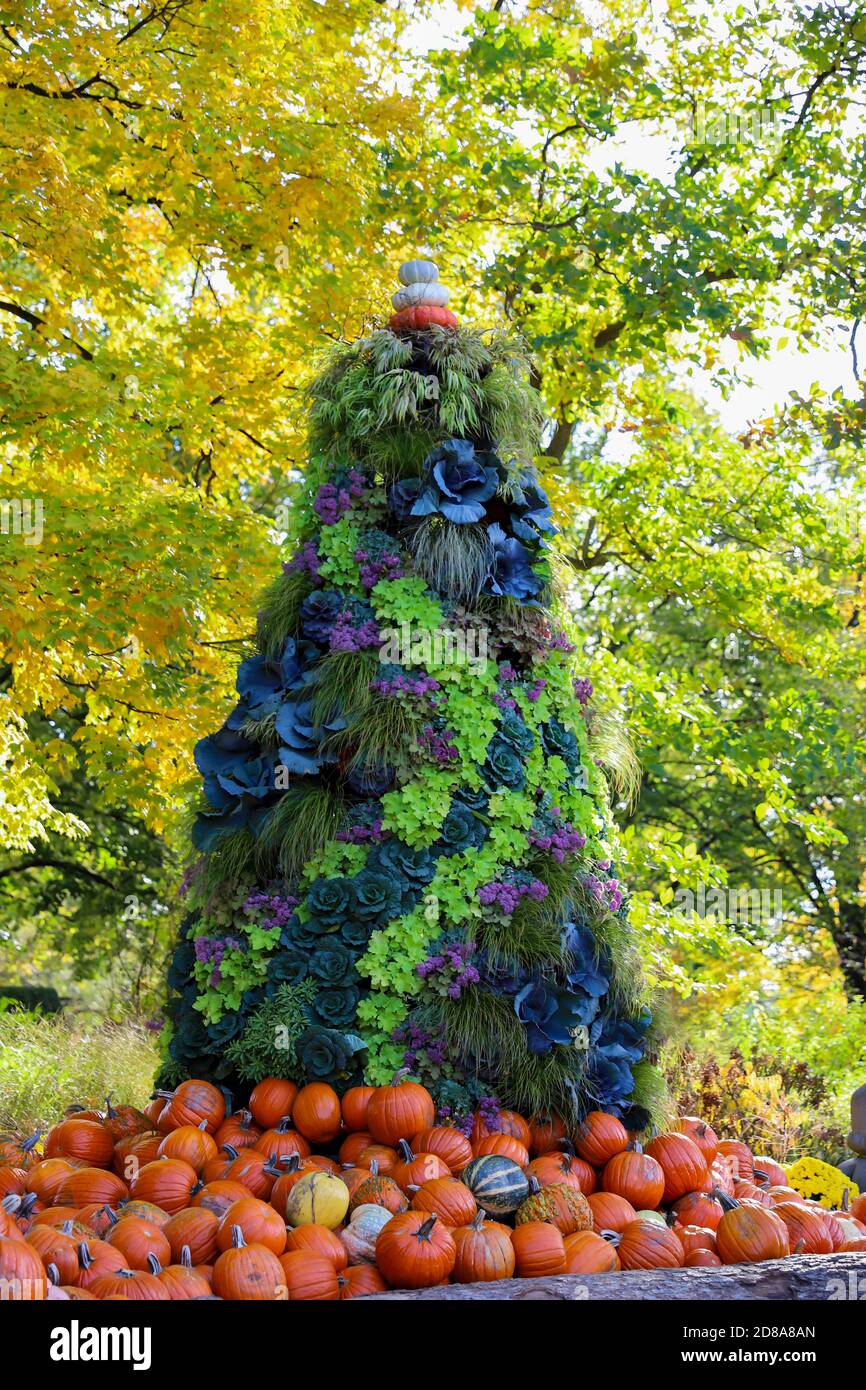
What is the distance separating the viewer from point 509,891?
3.22 meters

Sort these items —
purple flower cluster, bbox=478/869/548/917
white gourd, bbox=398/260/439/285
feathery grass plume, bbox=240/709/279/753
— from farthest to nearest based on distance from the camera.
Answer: white gourd, bbox=398/260/439/285 < feathery grass plume, bbox=240/709/279/753 < purple flower cluster, bbox=478/869/548/917

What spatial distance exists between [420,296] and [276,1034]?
231cm

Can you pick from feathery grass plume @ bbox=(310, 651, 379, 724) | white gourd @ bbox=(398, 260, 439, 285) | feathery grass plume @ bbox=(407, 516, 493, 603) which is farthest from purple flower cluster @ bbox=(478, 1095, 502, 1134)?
white gourd @ bbox=(398, 260, 439, 285)

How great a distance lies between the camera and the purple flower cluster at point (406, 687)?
10.9 ft

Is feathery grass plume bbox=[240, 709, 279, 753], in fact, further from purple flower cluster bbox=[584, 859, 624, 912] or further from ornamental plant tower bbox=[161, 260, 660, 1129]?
purple flower cluster bbox=[584, 859, 624, 912]

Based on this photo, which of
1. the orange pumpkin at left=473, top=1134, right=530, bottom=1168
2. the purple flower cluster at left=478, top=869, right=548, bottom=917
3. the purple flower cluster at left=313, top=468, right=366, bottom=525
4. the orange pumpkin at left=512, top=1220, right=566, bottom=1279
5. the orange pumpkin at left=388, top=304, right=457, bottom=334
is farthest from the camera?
the orange pumpkin at left=388, top=304, right=457, bottom=334

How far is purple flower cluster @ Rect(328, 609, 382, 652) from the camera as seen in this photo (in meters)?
3.41

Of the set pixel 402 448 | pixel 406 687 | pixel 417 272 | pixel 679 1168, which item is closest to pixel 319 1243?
pixel 679 1168

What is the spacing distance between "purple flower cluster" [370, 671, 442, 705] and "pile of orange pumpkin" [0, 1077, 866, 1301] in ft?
3.35

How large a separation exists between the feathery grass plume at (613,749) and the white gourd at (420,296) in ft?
4.62

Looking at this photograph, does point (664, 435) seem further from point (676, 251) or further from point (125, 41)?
point (125, 41)

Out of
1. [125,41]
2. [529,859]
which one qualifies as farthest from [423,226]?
[529,859]

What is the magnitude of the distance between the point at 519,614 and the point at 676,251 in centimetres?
444

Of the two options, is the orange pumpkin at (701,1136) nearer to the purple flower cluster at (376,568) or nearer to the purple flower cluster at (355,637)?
the purple flower cluster at (355,637)
